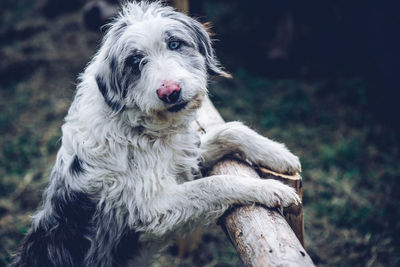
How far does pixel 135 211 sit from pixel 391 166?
3.90 metres

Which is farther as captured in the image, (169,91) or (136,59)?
(136,59)

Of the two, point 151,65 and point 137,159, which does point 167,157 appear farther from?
point 151,65

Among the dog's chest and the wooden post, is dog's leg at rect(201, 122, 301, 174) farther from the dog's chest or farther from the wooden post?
the wooden post

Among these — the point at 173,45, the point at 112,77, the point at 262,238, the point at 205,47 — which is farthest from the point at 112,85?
the point at 262,238

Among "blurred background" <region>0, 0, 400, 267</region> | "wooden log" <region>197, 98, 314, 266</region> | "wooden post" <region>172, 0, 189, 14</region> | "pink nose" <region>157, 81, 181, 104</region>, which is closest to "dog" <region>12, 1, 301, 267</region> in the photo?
"pink nose" <region>157, 81, 181, 104</region>

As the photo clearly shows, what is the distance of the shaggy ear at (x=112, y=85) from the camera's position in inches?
99.6

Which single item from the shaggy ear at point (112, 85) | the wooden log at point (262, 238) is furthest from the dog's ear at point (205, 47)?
the wooden log at point (262, 238)

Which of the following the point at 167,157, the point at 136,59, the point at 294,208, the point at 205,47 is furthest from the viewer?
the point at 205,47

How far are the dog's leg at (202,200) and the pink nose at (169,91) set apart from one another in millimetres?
611

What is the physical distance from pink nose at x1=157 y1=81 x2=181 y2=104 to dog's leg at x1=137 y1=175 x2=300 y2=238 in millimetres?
611

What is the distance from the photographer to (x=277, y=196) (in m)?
2.20

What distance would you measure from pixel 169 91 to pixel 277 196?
0.95 meters

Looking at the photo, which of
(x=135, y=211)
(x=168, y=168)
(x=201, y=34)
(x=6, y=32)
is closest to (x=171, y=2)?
(x=201, y=34)

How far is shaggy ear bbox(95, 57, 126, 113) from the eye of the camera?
2.53 m
